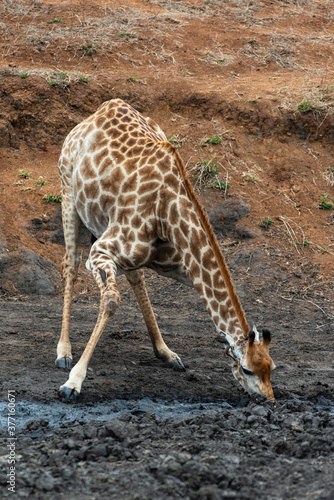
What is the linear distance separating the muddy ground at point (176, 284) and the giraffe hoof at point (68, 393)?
8cm

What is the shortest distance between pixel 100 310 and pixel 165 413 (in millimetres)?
1075

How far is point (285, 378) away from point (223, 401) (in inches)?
34.4

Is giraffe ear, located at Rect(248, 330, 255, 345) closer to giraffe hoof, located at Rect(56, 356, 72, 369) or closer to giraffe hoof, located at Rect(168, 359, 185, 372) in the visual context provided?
giraffe hoof, located at Rect(168, 359, 185, 372)

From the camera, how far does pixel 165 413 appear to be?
187 inches

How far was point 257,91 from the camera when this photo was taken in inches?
453

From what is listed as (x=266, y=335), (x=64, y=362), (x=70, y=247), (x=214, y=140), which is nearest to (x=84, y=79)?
(x=214, y=140)

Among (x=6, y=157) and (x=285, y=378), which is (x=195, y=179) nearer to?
(x=6, y=157)

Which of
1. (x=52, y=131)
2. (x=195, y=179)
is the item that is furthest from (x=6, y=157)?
(x=195, y=179)

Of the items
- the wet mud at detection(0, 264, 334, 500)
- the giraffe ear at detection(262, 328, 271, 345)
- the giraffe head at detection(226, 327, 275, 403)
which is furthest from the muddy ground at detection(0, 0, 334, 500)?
the giraffe ear at detection(262, 328, 271, 345)

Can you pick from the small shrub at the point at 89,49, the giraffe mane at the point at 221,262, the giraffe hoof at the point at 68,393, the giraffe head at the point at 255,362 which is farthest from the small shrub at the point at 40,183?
the giraffe head at the point at 255,362

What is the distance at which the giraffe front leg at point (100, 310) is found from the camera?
15.6 feet

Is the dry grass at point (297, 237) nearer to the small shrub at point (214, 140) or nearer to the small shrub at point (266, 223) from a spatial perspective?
the small shrub at point (266, 223)

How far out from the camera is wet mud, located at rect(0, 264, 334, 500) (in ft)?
10.0

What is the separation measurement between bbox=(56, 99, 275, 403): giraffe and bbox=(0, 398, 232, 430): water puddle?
0.69ft
